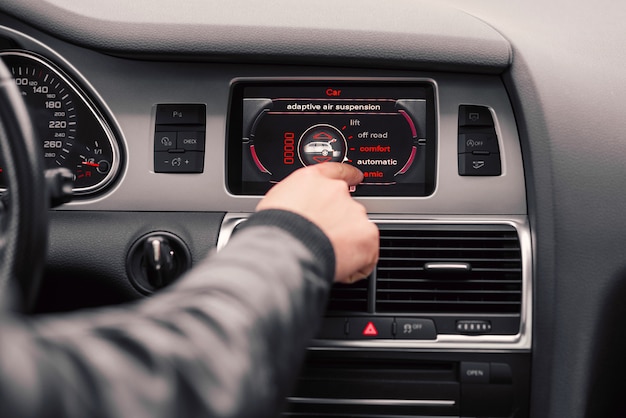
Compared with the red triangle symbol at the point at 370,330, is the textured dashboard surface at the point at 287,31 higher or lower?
higher

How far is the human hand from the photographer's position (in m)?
0.99

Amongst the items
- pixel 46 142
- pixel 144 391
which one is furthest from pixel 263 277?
pixel 46 142

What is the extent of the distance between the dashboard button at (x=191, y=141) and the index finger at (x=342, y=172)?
31 centimetres

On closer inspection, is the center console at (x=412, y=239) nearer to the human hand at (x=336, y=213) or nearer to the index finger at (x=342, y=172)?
the index finger at (x=342, y=172)

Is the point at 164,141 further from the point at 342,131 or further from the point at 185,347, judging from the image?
the point at 185,347

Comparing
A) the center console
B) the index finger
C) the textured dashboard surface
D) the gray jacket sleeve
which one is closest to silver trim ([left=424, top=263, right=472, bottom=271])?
the center console

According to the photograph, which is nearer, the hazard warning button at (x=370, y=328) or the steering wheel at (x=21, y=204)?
the steering wheel at (x=21, y=204)

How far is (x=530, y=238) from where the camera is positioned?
1.46 meters

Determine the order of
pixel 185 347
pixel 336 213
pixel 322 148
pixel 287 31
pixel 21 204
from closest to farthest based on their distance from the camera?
pixel 185 347 → pixel 21 204 → pixel 336 213 → pixel 287 31 → pixel 322 148

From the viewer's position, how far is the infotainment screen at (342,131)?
1.53 m

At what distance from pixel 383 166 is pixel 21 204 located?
2.73ft

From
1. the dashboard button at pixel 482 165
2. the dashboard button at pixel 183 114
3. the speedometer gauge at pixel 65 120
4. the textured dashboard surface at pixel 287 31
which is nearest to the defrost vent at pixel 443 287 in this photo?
the dashboard button at pixel 482 165

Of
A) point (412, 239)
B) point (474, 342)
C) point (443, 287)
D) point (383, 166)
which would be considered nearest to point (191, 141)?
point (383, 166)

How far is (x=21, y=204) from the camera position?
2.98 feet
